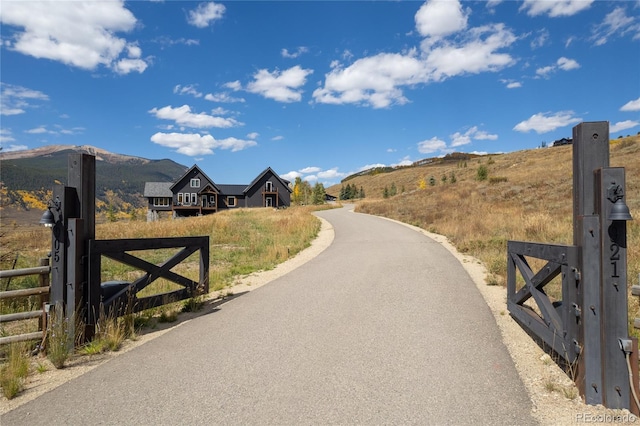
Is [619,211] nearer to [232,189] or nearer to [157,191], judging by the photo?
[232,189]

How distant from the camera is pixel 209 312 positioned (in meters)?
6.95

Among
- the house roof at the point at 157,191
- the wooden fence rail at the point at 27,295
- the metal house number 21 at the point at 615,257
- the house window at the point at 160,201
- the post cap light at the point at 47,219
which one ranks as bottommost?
the wooden fence rail at the point at 27,295

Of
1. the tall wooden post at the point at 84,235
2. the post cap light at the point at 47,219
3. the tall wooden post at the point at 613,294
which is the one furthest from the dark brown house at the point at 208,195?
the tall wooden post at the point at 613,294

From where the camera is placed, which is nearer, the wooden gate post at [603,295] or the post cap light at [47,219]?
the wooden gate post at [603,295]

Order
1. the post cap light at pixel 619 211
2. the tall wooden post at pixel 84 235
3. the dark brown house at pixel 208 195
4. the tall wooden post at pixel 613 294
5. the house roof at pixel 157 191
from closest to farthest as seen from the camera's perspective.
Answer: the post cap light at pixel 619 211
the tall wooden post at pixel 613 294
the tall wooden post at pixel 84 235
the dark brown house at pixel 208 195
the house roof at pixel 157 191

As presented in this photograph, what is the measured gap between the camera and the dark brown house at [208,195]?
201 feet

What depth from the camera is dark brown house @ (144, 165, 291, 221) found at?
61312 millimetres

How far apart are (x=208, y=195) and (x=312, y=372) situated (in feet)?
202

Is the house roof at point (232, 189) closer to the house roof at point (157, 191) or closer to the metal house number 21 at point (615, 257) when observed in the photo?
the house roof at point (157, 191)

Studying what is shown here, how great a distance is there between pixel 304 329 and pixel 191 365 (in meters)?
1.87

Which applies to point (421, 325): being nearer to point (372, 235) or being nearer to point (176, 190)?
point (372, 235)

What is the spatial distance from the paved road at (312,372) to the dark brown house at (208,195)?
187 feet

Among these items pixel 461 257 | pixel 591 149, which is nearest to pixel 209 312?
pixel 591 149

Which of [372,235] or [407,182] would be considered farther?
[407,182]
